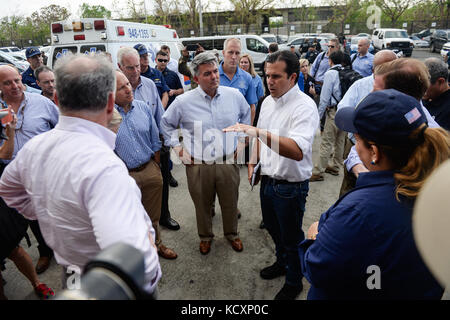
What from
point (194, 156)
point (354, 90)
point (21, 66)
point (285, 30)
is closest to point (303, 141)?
point (194, 156)

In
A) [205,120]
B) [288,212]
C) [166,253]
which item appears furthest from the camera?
[166,253]

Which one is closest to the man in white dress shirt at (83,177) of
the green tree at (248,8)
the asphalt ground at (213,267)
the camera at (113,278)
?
the camera at (113,278)

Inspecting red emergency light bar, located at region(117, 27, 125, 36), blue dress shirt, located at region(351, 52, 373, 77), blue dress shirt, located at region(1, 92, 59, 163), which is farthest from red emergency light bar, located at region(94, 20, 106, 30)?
blue dress shirt, located at region(351, 52, 373, 77)

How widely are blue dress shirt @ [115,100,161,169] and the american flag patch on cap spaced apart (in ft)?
7.30

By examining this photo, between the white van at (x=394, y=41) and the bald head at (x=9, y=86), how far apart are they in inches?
944

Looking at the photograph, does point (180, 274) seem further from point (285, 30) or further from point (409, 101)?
point (285, 30)

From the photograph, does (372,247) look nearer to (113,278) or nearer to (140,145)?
(113,278)

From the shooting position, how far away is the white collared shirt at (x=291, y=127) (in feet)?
6.84

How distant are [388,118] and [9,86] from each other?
10.6 feet

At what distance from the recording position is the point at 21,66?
48.3 ft

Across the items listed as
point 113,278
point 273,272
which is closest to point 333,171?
point 273,272

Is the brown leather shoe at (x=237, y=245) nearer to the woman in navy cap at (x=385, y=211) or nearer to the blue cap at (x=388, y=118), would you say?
the woman in navy cap at (x=385, y=211)

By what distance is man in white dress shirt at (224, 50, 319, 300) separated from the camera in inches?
82.6

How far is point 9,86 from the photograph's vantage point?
8.94 ft
